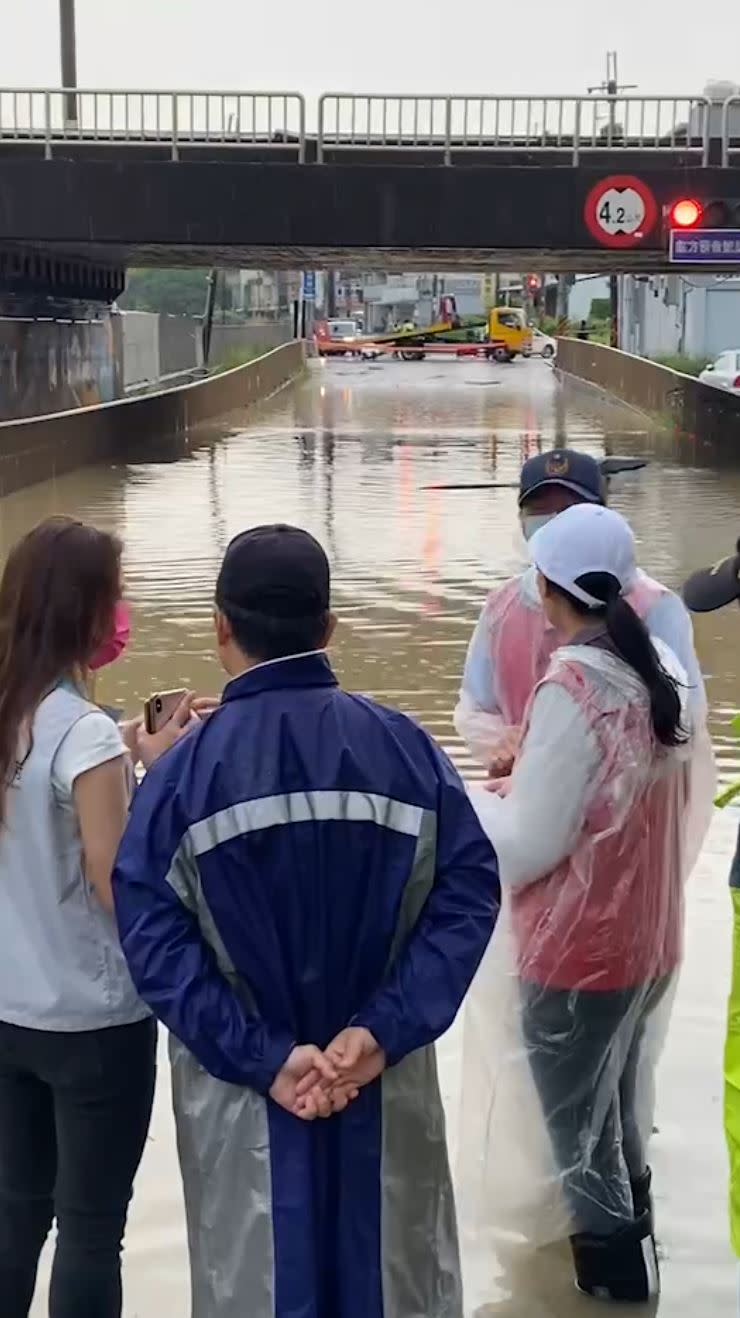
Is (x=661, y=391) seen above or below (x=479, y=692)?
above

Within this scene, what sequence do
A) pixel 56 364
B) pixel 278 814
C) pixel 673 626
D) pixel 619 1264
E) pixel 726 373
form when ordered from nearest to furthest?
1. pixel 278 814
2. pixel 619 1264
3. pixel 673 626
4. pixel 56 364
5. pixel 726 373

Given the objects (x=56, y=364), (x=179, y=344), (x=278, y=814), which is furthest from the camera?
(x=179, y=344)

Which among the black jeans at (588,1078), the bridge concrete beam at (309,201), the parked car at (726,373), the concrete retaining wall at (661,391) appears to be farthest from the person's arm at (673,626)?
the parked car at (726,373)

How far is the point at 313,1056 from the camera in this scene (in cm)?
242

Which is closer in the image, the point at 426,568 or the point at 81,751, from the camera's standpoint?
the point at 81,751

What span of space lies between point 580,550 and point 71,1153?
1382 millimetres

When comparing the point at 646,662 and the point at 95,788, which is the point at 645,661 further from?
the point at 95,788

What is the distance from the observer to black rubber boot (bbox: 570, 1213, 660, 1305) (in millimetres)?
3418

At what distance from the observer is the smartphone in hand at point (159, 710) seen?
2.99 metres

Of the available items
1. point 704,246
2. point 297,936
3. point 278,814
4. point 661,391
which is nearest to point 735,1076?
point 297,936

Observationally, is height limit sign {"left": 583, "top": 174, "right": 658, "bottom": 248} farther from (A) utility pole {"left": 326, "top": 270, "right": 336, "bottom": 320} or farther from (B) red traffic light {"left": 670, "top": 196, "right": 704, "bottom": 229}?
(A) utility pole {"left": 326, "top": 270, "right": 336, "bottom": 320}

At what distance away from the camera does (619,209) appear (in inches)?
873

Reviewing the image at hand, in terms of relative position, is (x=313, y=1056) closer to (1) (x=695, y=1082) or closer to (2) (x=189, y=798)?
(2) (x=189, y=798)

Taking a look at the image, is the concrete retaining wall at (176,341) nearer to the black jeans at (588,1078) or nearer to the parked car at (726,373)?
the parked car at (726,373)
